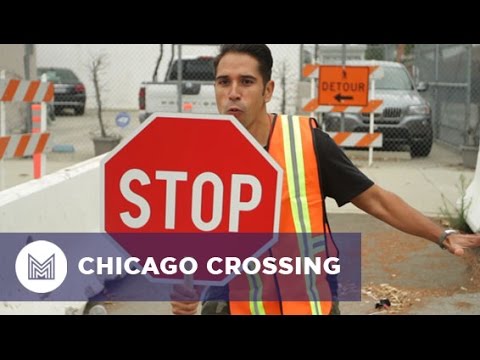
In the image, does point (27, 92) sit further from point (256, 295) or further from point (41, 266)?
point (256, 295)

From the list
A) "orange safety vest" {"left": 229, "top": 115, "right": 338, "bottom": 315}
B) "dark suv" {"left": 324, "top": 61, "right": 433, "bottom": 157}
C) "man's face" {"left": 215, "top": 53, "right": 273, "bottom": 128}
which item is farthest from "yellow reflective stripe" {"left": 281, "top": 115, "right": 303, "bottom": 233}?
"dark suv" {"left": 324, "top": 61, "right": 433, "bottom": 157}

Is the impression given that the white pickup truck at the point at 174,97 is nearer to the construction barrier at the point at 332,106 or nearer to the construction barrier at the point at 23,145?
the construction barrier at the point at 332,106

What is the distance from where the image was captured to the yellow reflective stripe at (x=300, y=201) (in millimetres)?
2549

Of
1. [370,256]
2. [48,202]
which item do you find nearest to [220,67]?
[48,202]

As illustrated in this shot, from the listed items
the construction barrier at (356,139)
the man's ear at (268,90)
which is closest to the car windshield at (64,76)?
the construction barrier at (356,139)

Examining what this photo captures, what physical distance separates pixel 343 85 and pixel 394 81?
3.06 m

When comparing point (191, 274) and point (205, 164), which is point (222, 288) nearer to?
point (191, 274)

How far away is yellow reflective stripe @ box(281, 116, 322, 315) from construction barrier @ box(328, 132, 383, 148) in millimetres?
9854

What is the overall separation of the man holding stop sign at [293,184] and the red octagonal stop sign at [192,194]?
362mm

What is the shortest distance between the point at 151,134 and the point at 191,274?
413 mm

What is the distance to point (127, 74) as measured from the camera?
26094 mm

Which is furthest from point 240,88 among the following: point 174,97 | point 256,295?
point 174,97

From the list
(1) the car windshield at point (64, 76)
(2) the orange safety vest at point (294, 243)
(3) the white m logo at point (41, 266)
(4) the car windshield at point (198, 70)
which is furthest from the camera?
(1) the car windshield at point (64, 76)

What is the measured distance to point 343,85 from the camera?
12828 mm
